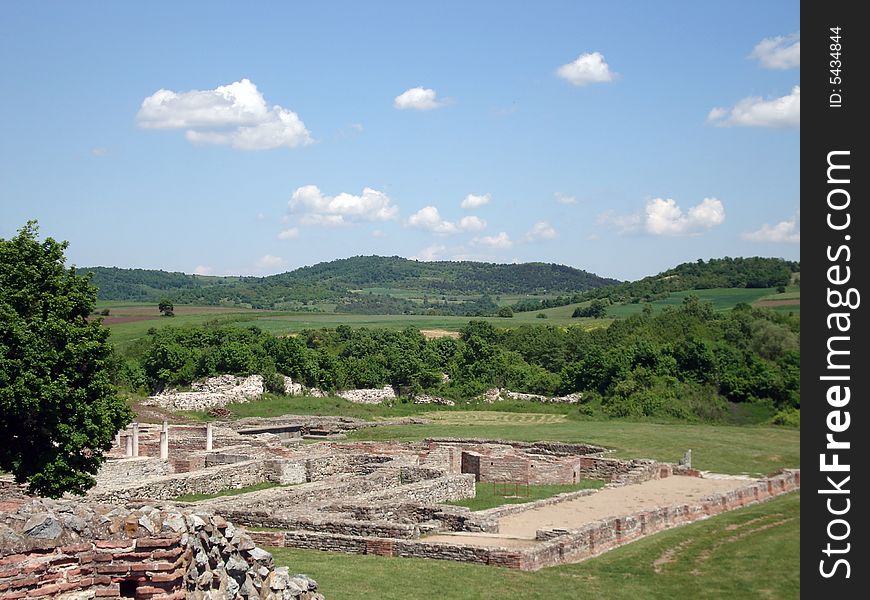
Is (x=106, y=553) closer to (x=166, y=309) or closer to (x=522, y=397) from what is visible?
(x=522, y=397)

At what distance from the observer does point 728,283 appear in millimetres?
104250

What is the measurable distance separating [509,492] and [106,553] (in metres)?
22.1

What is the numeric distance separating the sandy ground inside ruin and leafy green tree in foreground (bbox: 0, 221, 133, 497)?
7978mm

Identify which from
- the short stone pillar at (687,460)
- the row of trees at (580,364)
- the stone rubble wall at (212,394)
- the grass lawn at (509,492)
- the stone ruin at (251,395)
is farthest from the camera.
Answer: the stone ruin at (251,395)

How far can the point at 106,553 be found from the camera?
355 inches

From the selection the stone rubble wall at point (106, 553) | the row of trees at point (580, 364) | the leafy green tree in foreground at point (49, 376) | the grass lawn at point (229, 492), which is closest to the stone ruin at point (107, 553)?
the stone rubble wall at point (106, 553)

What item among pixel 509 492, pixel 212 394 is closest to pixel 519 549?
pixel 509 492

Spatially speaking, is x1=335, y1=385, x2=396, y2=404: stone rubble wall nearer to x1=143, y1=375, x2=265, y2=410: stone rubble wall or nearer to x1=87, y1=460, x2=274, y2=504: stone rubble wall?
x1=143, y1=375, x2=265, y2=410: stone rubble wall

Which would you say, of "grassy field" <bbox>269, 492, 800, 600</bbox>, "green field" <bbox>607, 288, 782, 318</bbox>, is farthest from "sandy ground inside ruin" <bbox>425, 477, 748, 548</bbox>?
"green field" <bbox>607, 288, 782, 318</bbox>

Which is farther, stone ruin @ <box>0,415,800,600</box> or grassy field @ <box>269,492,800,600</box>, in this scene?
grassy field @ <box>269,492,800,600</box>

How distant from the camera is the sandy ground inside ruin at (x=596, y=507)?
2158cm

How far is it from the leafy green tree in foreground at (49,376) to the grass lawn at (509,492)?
32.9ft

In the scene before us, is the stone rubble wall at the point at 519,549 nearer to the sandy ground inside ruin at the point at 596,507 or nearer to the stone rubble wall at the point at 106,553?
the sandy ground inside ruin at the point at 596,507

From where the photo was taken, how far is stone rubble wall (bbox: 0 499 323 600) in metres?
8.68
